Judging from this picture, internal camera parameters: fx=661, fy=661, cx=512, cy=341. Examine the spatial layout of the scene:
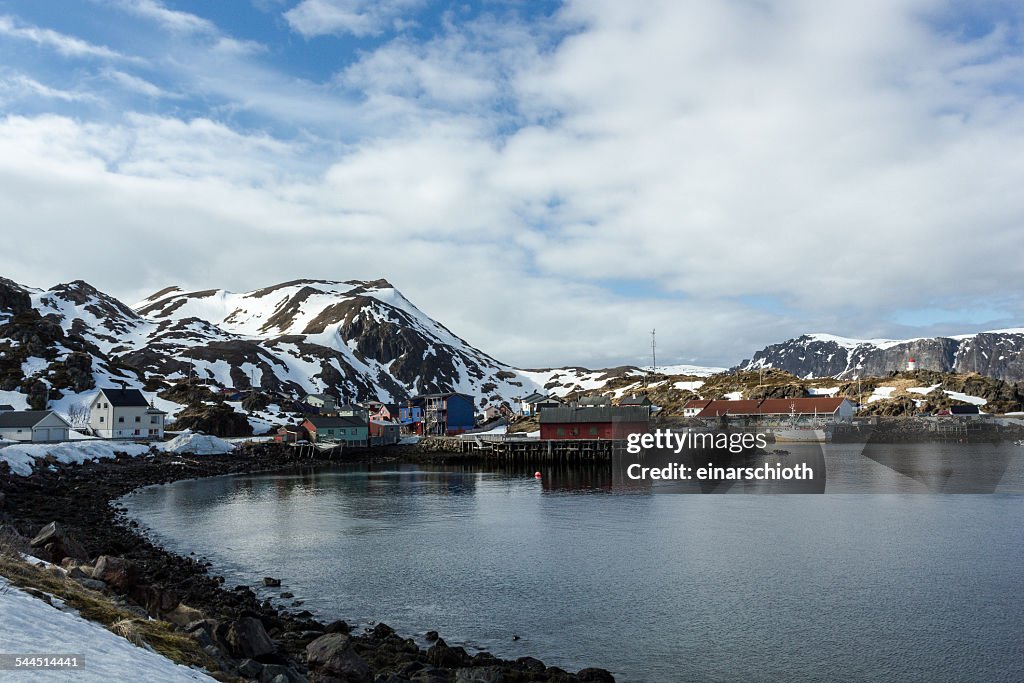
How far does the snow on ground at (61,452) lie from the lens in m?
58.2

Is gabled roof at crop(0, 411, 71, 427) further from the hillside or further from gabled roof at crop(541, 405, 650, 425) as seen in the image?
the hillside

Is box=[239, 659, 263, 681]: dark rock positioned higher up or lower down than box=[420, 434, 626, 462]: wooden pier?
higher up

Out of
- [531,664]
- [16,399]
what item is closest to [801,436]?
[531,664]

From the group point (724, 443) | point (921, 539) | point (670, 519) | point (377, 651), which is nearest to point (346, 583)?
point (377, 651)

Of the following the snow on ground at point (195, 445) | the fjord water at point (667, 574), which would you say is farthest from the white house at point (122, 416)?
the fjord water at point (667, 574)

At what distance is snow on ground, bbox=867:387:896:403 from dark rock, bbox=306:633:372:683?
622ft

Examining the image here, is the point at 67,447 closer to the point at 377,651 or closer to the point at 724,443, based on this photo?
the point at 377,651

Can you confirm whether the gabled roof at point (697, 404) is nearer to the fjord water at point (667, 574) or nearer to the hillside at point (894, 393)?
the hillside at point (894, 393)

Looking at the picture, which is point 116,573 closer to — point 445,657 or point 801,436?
point 445,657

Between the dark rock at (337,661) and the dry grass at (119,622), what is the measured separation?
4141 millimetres

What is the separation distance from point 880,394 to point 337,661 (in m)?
199

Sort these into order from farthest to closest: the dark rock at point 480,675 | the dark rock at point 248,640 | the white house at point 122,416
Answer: the white house at point 122,416 < the dark rock at point 480,675 < the dark rock at point 248,640

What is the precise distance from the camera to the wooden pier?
99875mm

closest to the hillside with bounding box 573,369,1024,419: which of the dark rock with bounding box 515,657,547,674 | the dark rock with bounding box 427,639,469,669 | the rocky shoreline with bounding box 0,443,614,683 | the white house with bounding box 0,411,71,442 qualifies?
the white house with bounding box 0,411,71,442
